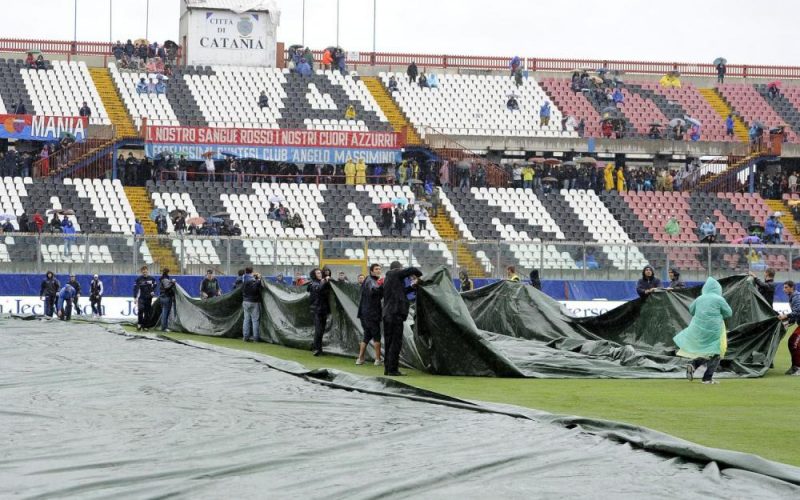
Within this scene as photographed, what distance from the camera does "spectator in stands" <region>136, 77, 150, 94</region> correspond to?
54219mm

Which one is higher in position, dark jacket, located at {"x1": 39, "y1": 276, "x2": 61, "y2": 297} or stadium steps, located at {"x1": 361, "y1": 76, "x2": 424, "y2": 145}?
stadium steps, located at {"x1": 361, "y1": 76, "x2": 424, "y2": 145}

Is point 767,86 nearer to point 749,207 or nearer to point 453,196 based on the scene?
point 749,207

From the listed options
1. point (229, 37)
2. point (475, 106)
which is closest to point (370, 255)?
point (475, 106)

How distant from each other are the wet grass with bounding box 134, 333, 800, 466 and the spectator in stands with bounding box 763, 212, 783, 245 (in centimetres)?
2802

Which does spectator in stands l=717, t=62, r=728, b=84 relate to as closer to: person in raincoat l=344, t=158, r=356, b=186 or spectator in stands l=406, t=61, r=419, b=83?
spectator in stands l=406, t=61, r=419, b=83

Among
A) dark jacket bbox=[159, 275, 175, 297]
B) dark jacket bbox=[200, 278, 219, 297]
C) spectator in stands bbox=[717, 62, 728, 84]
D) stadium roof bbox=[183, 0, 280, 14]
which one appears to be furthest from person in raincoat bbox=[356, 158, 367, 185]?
spectator in stands bbox=[717, 62, 728, 84]

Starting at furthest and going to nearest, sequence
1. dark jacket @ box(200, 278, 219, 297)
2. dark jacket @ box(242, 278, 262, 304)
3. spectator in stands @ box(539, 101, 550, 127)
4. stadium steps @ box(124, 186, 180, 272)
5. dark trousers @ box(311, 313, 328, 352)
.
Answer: spectator in stands @ box(539, 101, 550, 127)
stadium steps @ box(124, 186, 180, 272)
dark jacket @ box(200, 278, 219, 297)
dark jacket @ box(242, 278, 262, 304)
dark trousers @ box(311, 313, 328, 352)

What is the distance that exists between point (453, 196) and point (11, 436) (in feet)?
127

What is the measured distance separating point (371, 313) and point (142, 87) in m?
37.1

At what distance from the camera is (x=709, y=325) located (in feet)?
56.6

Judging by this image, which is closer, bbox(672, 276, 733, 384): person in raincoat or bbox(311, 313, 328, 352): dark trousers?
bbox(672, 276, 733, 384): person in raincoat

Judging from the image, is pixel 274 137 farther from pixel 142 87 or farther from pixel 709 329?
pixel 709 329

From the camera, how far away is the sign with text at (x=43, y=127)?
4941 cm

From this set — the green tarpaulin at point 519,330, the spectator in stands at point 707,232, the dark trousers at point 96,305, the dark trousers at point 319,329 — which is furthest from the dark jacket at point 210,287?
the spectator in stands at point 707,232
